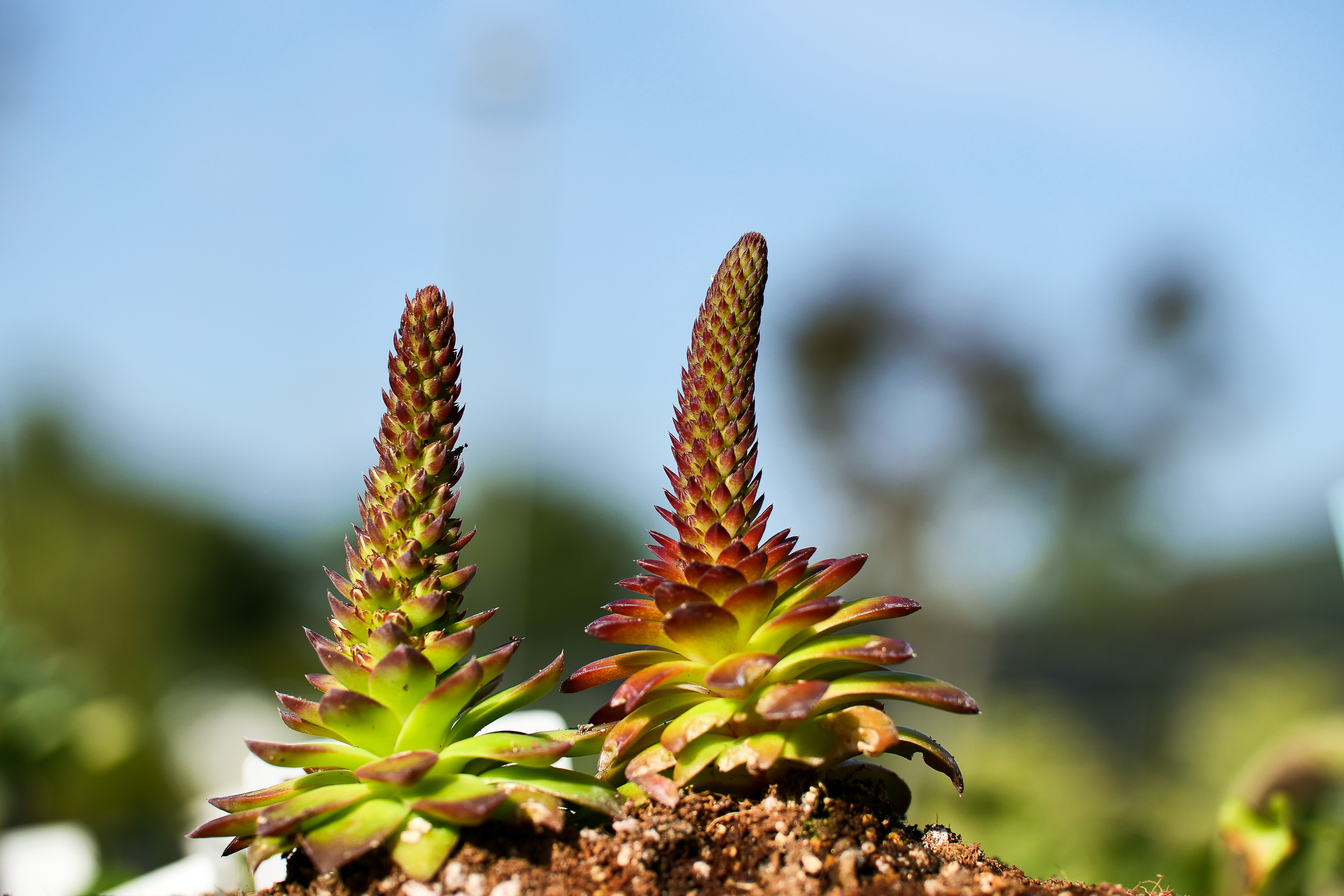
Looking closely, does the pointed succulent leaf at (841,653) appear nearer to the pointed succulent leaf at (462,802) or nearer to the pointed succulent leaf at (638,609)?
the pointed succulent leaf at (638,609)

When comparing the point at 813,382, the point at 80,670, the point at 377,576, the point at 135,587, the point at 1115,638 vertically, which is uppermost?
the point at 813,382

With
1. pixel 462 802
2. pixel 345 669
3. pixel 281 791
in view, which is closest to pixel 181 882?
pixel 281 791

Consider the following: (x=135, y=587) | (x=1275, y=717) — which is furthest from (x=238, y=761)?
(x=135, y=587)

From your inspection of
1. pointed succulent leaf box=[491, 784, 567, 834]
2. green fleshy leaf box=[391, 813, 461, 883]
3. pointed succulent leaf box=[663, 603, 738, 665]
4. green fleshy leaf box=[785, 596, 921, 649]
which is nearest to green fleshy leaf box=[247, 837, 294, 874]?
green fleshy leaf box=[391, 813, 461, 883]

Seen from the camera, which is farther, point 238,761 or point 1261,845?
point 238,761

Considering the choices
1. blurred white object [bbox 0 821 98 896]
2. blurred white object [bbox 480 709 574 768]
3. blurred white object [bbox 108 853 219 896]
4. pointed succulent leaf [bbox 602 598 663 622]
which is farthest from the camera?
blurred white object [bbox 0 821 98 896]

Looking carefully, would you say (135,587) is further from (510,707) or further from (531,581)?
(510,707)

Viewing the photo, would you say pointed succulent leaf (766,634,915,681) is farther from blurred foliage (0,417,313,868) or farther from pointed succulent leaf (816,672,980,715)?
blurred foliage (0,417,313,868)

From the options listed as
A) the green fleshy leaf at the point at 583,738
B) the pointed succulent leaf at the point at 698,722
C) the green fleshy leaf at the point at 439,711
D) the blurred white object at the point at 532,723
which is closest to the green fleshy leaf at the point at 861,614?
the pointed succulent leaf at the point at 698,722
